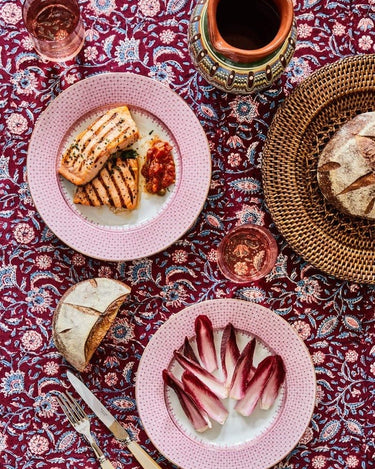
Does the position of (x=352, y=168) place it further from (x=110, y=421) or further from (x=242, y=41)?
(x=110, y=421)

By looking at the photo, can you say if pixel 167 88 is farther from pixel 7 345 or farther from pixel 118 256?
pixel 7 345

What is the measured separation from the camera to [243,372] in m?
1.86

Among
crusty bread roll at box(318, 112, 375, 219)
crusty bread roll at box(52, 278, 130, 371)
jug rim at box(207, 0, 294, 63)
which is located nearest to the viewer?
jug rim at box(207, 0, 294, 63)

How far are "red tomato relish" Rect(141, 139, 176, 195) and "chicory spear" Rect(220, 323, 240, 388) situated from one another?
430 mm

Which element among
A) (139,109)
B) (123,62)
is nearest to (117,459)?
(139,109)

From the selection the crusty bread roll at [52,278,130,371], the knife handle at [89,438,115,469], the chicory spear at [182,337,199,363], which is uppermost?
the crusty bread roll at [52,278,130,371]

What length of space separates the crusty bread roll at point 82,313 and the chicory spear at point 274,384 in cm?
46

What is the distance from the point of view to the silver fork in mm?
1892

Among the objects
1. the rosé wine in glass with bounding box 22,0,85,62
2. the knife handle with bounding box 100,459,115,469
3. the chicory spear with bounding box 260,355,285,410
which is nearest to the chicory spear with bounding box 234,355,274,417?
the chicory spear with bounding box 260,355,285,410

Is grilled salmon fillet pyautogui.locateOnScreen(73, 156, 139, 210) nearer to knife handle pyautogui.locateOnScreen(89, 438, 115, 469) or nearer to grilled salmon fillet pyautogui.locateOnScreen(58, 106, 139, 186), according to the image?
grilled salmon fillet pyautogui.locateOnScreen(58, 106, 139, 186)

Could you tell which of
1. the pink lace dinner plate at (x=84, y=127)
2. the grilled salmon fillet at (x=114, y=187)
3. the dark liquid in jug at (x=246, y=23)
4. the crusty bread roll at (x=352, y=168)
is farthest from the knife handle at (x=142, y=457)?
the dark liquid in jug at (x=246, y=23)

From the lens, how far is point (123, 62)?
6.11 feet

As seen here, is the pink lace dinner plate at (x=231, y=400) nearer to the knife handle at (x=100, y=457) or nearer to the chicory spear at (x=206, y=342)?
the chicory spear at (x=206, y=342)

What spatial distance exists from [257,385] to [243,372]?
5 centimetres
